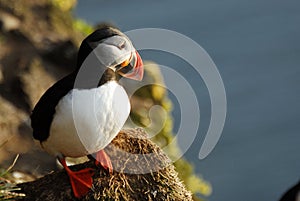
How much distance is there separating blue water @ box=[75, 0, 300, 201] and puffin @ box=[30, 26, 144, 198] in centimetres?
624

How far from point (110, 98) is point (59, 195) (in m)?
0.68

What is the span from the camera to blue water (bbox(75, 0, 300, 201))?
1143cm

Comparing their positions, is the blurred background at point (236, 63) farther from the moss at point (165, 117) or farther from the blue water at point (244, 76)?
the moss at point (165, 117)

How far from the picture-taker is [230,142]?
11.9 m

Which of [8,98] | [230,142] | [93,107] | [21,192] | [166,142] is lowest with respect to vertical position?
[230,142]

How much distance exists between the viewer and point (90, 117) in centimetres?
484

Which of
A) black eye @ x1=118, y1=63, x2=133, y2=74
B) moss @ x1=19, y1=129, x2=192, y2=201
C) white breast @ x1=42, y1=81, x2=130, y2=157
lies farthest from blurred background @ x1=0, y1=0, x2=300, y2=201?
white breast @ x1=42, y1=81, x2=130, y2=157

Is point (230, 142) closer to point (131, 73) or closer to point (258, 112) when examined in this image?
point (258, 112)

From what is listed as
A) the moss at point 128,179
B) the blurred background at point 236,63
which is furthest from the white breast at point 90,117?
the blurred background at point 236,63

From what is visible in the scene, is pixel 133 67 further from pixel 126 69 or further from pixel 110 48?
pixel 110 48

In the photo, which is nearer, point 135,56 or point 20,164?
point 135,56

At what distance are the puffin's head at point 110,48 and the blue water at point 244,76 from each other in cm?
633

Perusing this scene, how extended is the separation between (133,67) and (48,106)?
55 centimetres

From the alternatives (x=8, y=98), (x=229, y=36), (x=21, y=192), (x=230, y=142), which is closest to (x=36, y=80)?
(x=8, y=98)
